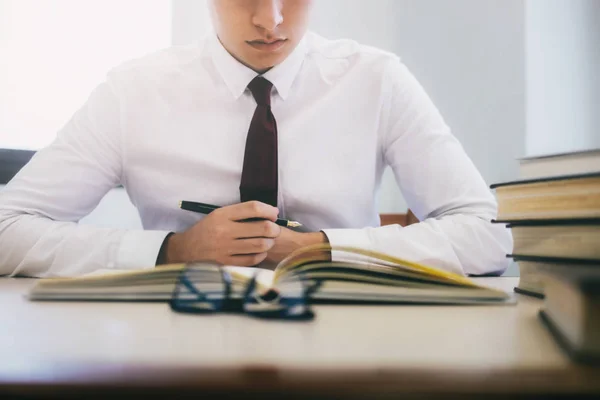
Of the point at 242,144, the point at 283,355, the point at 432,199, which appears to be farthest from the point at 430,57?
the point at 283,355

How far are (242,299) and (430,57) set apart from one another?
1634 millimetres

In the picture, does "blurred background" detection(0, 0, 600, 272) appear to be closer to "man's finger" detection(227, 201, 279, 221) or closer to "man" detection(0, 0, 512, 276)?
"man" detection(0, 0, 512, 276)

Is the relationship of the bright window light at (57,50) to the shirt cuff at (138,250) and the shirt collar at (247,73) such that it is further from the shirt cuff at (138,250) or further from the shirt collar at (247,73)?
the shirt cuff at (138,250)

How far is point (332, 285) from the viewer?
0.56 m

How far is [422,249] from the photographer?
0.99 metres

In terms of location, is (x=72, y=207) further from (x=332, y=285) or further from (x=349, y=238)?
(x=332, y=285)

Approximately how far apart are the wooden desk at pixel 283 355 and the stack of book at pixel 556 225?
34 mm

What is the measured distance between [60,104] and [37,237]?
91cm

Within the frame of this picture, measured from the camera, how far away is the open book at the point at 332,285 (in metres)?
0.54

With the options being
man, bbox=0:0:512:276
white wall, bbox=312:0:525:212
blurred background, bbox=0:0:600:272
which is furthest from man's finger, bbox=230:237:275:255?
white wall, bbox=312:0:525:212

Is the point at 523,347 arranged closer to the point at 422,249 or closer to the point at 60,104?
the point at 422,249

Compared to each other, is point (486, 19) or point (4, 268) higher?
point (486, 19)

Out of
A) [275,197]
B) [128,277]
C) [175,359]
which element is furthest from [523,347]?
[275,197]

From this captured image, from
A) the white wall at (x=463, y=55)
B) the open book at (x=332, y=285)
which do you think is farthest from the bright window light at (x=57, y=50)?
the open book at (x=332, y=285)
